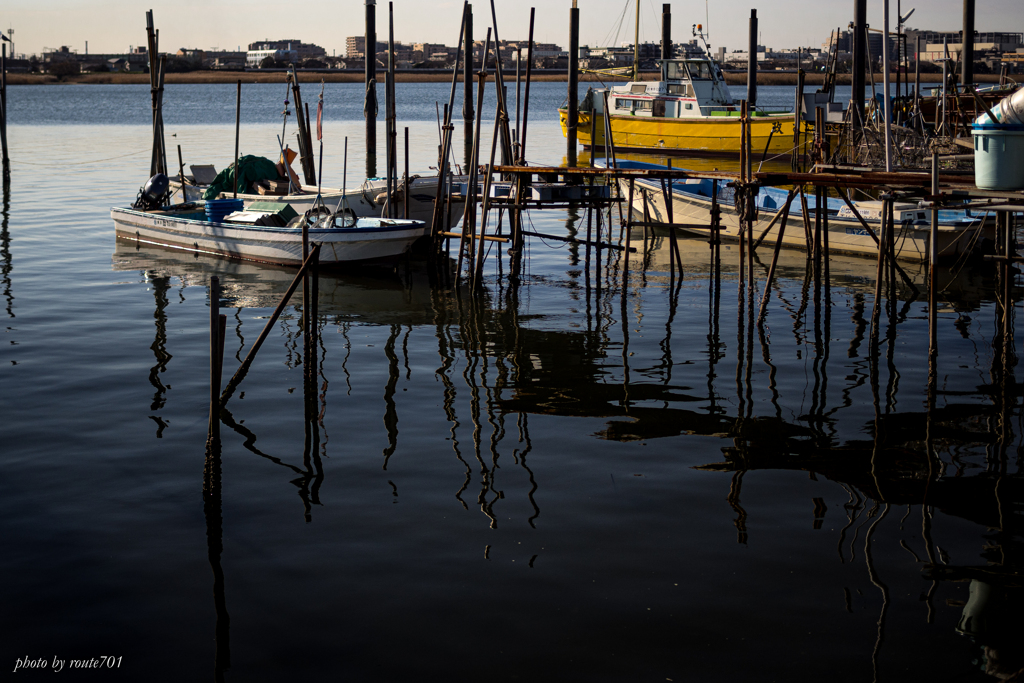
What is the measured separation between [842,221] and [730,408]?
35.9 ft

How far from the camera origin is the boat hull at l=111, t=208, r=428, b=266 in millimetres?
18766

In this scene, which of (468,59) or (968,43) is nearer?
(468,59)

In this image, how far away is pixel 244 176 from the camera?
906 inches

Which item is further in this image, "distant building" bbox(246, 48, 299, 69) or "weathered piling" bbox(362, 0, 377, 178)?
"distant building" bbox(246, 48, 299, 69)

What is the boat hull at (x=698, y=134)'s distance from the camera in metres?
37.5

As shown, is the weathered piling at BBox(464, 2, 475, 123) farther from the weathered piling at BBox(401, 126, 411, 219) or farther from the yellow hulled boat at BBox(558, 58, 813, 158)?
the yellow hulled boat at BBox(558, 58, 813, 158)

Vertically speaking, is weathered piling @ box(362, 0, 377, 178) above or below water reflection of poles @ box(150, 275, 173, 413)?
above

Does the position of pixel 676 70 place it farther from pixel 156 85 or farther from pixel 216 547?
pixel 216 547

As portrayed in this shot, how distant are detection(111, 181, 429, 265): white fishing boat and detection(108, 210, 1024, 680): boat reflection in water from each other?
73 centimetres

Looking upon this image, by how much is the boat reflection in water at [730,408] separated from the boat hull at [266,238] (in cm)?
67

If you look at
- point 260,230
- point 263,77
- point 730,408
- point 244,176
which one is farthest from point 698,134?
point 263,77

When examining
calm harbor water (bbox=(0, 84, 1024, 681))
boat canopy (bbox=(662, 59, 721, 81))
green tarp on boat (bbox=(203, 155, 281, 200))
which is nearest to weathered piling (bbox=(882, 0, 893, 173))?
calm harbor water (bbox=(0, 84, 1024, 681))

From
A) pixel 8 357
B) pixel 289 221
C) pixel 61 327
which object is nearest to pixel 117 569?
pixel 8 357

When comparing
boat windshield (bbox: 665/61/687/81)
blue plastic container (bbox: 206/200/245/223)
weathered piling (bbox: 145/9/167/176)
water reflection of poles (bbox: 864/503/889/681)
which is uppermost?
boat windshield (bbox: 665/61/687/81)
